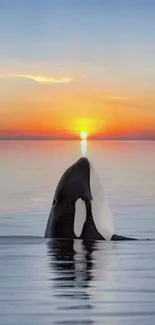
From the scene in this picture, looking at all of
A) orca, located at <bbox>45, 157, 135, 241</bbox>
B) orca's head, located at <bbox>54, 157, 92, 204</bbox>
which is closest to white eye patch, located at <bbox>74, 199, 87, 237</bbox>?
orca, located at <bbox>45, 157, 135, 241</bbox>

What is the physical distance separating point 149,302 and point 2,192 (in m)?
25.6

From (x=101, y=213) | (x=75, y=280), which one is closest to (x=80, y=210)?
(x=101, y=213)

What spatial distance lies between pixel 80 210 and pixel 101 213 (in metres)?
0.46

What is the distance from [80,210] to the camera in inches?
658

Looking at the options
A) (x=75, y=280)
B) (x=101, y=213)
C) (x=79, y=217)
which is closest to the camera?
(x=75, y=280)

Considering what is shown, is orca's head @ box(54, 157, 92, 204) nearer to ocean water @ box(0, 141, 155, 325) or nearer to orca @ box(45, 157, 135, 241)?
orca @ box(45, 157, 135, 241)

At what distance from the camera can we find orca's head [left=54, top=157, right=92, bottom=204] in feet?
55.7

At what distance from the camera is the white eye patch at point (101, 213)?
1681 cm

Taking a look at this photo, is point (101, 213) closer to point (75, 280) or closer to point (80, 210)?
point (80, 210)

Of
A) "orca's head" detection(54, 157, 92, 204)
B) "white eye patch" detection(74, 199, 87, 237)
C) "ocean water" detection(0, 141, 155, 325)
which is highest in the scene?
"orca's head" detection(54, 157, 92, 204)

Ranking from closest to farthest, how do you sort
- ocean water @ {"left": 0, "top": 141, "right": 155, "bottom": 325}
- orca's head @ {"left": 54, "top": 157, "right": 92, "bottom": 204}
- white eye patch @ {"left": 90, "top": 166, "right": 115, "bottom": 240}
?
ocean water @ {"left": 0, "top": 141, "right": 155, "bottom": 325} < white eye patch @ {"left": 90, "top": 166, "right": 115, "bottom": 240} < orca's head @ {"left": 54, "top": 157, "right": 92, "bottom": 204}

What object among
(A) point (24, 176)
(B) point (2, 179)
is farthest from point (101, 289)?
(A) point (24, 176)

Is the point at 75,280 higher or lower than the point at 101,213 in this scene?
lower

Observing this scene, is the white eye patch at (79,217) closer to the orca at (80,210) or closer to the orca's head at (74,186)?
the orca at (80,210)
